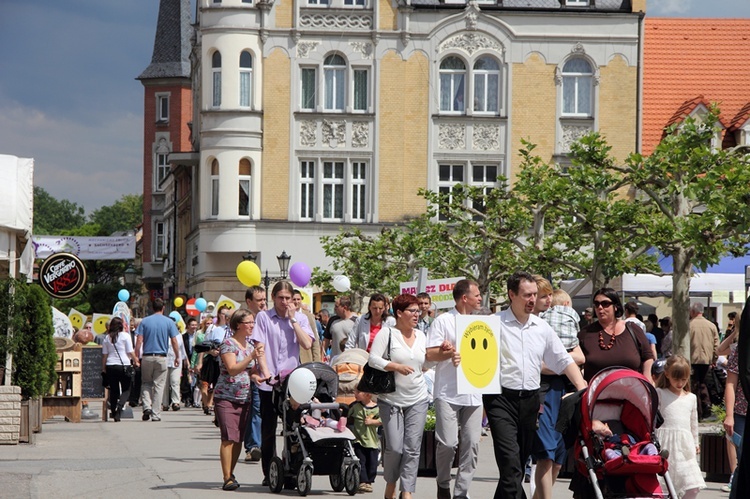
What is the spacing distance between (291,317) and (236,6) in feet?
126

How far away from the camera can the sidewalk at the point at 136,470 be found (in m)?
13.1

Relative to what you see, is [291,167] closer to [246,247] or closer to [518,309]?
[246,247]

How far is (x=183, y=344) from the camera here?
31109 mm

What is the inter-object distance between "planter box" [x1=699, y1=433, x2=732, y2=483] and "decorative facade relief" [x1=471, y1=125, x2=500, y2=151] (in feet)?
122

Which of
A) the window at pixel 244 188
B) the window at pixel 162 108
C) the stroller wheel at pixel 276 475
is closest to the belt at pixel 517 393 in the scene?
the stroller wheel at pixel 276 475

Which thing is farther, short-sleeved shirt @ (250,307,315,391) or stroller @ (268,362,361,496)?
short-sleeved shirt @ (250,307,315,391)

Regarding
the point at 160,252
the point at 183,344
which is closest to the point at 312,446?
the point at 183,344

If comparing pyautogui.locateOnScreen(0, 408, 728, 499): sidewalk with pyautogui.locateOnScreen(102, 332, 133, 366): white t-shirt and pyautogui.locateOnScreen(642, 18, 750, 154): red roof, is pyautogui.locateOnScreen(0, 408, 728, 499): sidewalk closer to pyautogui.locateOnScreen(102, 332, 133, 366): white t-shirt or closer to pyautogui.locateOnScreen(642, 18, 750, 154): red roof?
pyautogui.locateOnScreen(102, 332, 133, 366): white t-shirt

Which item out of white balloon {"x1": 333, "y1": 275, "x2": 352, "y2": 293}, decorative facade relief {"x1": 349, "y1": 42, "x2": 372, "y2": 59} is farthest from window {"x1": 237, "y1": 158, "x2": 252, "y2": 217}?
white balloon {"x1": 333, "y1": 275, "x2": 352, "y2": 293}

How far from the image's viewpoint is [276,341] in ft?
44.5

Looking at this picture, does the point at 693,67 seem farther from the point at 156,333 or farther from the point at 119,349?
the point at 119,349

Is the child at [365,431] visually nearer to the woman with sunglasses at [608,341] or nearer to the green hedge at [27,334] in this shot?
the woman with sunglasses at [608,341]

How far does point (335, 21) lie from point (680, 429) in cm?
Result: 4035

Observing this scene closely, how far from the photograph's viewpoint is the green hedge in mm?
17297
